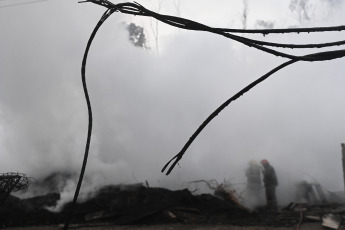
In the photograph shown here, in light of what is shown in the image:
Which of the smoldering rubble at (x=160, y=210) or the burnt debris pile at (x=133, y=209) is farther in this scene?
the burnt debris pile at (x=133, y=209)

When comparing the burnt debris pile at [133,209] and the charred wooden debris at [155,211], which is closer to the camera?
the charred wooden debris at [155,211]

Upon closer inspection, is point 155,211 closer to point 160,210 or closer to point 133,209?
point 160,210

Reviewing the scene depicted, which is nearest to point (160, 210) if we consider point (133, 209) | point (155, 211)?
point (155, 211)

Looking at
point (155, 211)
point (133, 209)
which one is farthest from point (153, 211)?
point (133, 209)

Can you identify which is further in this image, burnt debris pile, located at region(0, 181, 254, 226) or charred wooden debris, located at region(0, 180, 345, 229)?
burnt debris pile, located at region(0, 181, 254, 226)

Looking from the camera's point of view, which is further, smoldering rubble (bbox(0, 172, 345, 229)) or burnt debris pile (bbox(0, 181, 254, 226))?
burnt debris pile (bbox(0, 181, 254, 226))

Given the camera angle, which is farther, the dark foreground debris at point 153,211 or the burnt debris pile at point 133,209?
the burnt debris pile at point 133,209

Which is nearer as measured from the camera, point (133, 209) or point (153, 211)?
point (153, 211)

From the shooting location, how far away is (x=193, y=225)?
6984 millimetres

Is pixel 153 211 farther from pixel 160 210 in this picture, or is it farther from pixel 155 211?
pixel 160 210

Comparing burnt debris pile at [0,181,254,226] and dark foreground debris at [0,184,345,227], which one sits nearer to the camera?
dark foreground debris at [0,184,345,227]

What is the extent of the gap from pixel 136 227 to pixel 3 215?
491 centimetres

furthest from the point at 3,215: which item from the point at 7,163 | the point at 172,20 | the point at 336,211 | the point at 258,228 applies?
the point at 336,211

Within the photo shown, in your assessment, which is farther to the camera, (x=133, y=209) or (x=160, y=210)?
(x=133, y=209)
